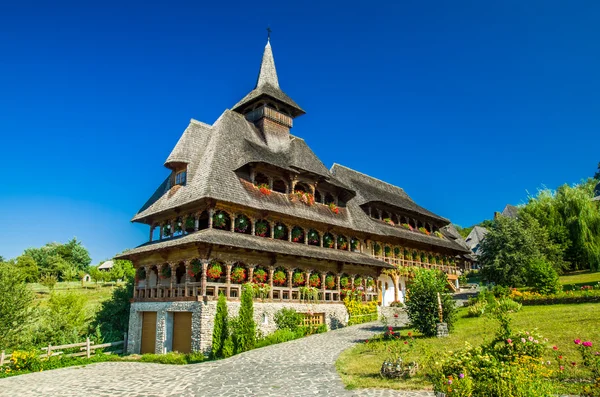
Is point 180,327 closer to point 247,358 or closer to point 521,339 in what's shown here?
point 247,358

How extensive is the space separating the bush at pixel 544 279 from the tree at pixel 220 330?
18215 mm

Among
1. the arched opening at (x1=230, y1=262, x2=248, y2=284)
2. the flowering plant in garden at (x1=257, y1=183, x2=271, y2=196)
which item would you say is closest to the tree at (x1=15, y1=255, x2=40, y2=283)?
the flowering plant in garden at (x1=257, y1=183, x2=271, y2=196)

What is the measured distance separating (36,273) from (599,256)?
256 feet

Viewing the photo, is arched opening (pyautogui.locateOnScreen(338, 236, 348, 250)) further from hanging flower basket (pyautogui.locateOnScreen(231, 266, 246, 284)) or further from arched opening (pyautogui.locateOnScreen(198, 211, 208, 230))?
arched opening (pyautogui.locateOnScreen(198, 211, 208, 230))

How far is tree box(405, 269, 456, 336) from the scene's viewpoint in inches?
705

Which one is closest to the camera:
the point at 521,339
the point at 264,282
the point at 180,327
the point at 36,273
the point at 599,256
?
the point at 521,339

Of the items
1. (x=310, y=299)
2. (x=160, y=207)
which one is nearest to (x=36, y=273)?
(x=160, y=207)

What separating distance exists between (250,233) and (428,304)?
11.5 meters

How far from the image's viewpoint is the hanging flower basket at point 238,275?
22.4 meters

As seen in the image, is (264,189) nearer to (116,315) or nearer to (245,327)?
(245,327)

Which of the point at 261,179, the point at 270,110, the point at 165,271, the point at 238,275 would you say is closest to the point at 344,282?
the point at 238,275

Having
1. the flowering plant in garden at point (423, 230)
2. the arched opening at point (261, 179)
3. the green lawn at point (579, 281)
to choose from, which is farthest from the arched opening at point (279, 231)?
the green lawn at point (579, 281)

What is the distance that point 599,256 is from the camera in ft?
96.5

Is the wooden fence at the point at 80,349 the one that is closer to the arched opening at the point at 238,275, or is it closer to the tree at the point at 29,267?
the arched opening at the point at 238,275
